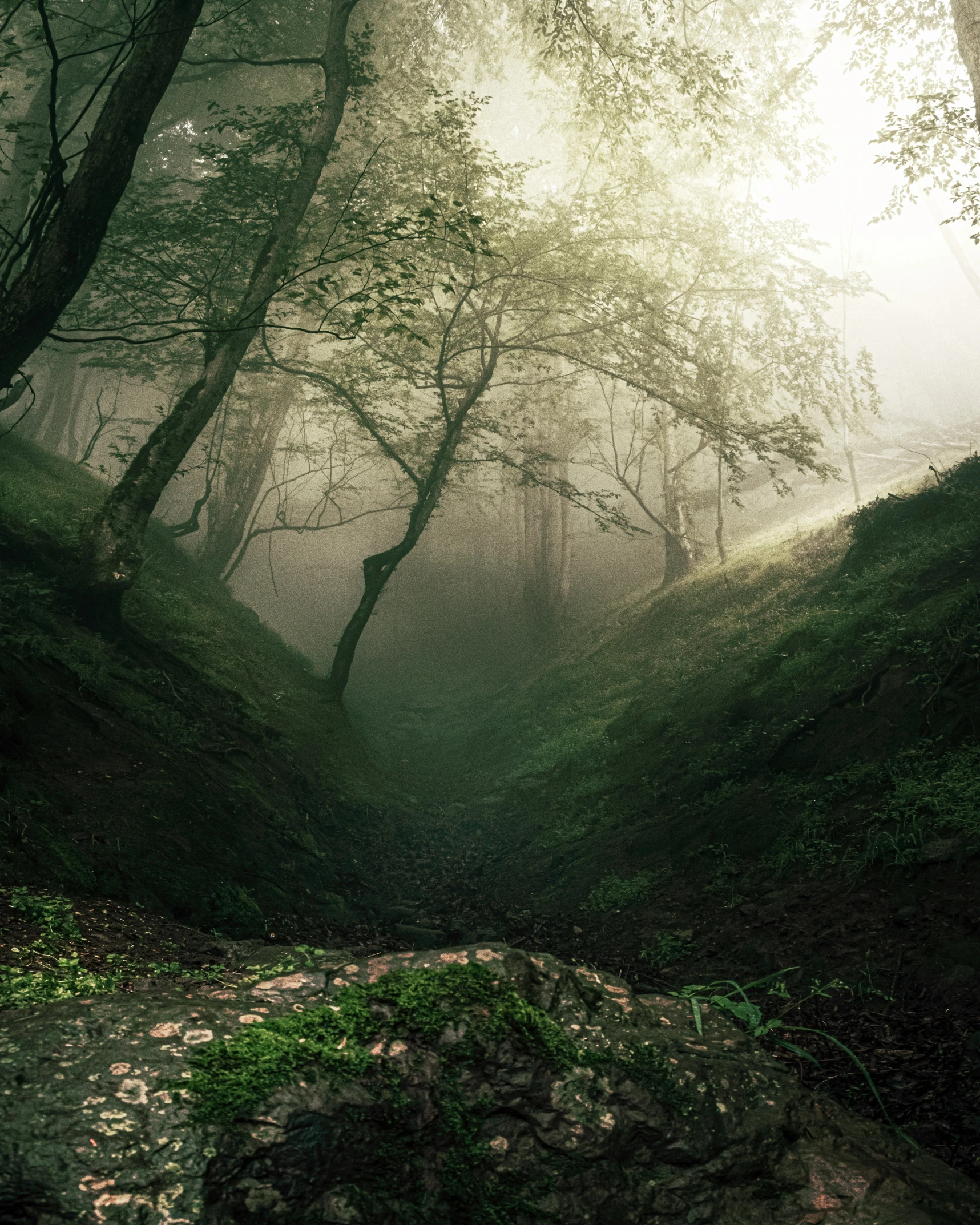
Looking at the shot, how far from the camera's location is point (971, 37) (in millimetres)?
6641

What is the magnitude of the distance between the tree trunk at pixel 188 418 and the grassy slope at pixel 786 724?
18.9ft

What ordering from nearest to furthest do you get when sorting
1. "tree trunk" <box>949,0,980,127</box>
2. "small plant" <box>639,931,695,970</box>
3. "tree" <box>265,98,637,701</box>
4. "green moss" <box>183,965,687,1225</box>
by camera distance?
"green moss" <box>183,965,687,1225</box> → "small plant" <box>639,931,695,970</box> → "tree trunk" <box>949,0,980,127</box> → "tree" <box>265,98,637,701</box>

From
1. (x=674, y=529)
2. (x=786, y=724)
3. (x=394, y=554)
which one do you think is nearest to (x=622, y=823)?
(x=786, y=724)

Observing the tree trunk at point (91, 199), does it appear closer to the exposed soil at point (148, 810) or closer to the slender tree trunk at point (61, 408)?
the exposed soil at point (148, 810)

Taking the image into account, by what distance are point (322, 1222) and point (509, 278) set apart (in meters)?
13.6

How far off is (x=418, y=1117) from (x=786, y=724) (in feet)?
19.8

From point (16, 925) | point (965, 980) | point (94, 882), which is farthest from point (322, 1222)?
point (965, 980)

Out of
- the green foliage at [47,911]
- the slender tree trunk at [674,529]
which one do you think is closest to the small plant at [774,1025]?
the green foliage at [47,911]

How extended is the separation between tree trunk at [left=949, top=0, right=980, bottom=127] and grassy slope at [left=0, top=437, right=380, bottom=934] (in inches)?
370

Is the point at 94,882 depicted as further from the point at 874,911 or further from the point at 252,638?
the point at 252,638

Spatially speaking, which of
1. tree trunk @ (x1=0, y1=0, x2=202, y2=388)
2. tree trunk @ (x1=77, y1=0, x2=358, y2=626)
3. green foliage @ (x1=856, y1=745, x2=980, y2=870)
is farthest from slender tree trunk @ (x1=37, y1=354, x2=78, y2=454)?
green foliage @ (x1=856, y1=745, x2=980, y2=870)

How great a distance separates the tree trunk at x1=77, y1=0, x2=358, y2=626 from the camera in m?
7.68

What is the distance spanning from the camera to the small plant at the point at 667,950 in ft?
15.7

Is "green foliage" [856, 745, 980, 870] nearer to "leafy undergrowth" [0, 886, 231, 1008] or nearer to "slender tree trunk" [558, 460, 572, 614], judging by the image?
"leafy undergrowth" [0, 886, 231, 1008]
